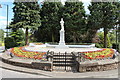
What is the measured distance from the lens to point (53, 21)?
28.2 m

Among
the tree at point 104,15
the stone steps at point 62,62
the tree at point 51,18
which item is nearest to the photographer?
the stone steps at point 62,62

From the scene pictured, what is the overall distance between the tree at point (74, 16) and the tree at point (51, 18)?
2.48 m

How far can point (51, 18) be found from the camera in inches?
1109

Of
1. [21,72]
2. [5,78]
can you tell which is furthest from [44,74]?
[5,78]

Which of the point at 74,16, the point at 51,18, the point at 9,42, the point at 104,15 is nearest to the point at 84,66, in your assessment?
the point at 74,16

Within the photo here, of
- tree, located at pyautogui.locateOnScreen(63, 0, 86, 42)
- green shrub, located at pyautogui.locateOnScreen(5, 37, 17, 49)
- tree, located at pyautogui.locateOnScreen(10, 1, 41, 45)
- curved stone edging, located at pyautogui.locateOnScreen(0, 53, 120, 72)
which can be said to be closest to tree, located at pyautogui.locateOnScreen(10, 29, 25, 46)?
green shrub, located at pyautogui.locateOnScreen(5, 37, 17, 49)

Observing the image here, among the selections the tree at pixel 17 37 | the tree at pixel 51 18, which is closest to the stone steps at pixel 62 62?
the tree at pixel 51 18

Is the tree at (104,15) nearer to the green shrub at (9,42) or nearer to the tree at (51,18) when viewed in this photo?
the tree at (51,18)

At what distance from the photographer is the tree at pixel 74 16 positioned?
86.1 feet

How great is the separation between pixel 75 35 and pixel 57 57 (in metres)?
20.4

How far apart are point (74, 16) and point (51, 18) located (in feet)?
20.8

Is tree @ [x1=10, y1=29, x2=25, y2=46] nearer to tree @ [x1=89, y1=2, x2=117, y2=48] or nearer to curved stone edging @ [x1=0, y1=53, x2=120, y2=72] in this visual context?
tree @ [x1=89, y1=2, x2=117, y2=48]

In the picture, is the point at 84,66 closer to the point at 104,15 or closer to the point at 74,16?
the point at 74,16

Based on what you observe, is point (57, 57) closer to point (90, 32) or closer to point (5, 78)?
point (5, 78)
